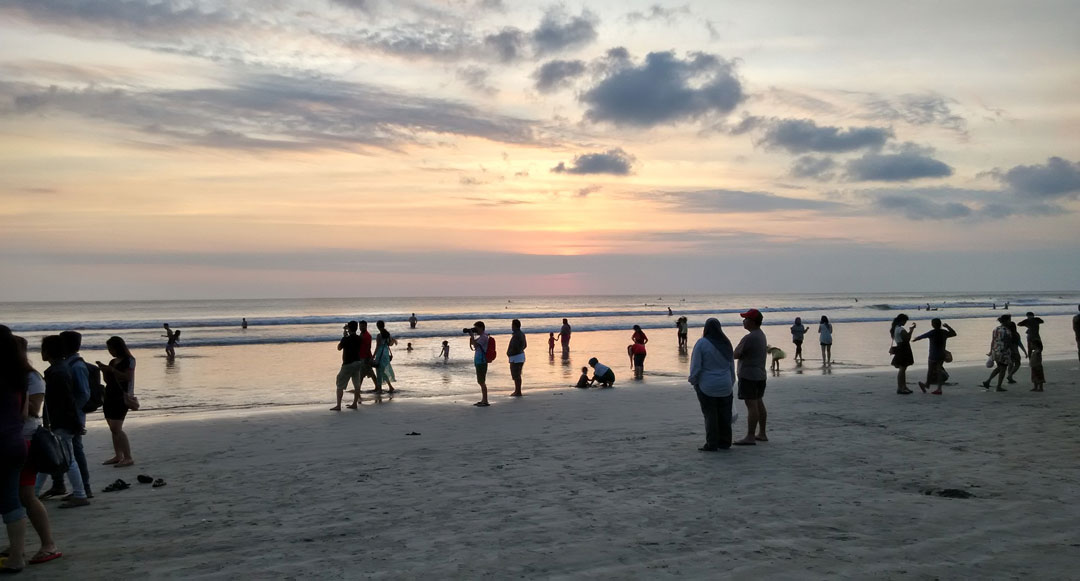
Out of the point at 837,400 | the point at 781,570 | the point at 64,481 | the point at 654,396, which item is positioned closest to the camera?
the point at 781,570

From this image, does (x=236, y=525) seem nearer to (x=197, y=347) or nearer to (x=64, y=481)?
(x=64, y=481)

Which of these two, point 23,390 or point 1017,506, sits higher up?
point 23,390

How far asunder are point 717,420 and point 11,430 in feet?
24.6

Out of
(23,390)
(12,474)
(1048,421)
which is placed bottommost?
(1048,421)

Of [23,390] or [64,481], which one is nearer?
[23,390]

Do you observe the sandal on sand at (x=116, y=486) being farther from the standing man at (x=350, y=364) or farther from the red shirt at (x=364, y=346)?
the red shirt at (x=364, y=346)

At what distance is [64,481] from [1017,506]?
9.83 meters

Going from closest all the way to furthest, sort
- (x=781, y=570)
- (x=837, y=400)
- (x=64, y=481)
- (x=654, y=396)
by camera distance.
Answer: (x=781, y=570), (x=64, y=481), (x=837, y=400), (x=654, y=396)

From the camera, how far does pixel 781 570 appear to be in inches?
203

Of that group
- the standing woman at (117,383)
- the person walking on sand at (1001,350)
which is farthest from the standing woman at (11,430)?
the person walking on sand at (1001,350)

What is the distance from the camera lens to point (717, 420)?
9391mm

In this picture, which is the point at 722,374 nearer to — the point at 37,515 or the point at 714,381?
the point at 714,381

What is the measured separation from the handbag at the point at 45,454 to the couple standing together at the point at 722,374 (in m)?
6.76

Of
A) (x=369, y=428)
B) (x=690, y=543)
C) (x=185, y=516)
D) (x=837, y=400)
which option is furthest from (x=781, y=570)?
(x=837, y=400)
